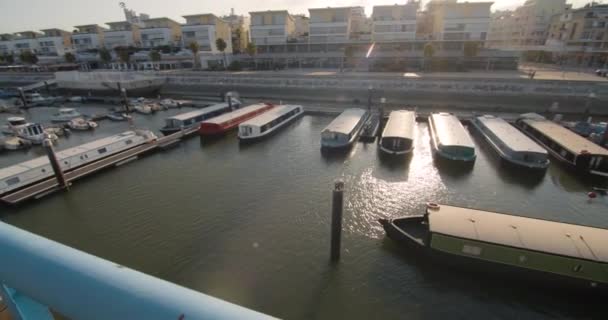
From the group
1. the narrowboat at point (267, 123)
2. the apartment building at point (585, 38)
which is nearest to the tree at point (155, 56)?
the narrowboat at point (267, 123)

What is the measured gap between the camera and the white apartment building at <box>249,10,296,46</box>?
92125 millimetres

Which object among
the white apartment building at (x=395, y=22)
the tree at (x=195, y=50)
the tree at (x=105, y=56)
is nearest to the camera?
the white apartment building at (x=395, y=22)

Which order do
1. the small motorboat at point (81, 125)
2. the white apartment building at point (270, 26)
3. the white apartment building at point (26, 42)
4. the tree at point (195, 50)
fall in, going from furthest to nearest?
1. the white apartment building at point (26, 42)
2. the tree at point (195, 50)
3. the white apartment building at point (270, 26)
4. the small motorboat at point (81, 125)

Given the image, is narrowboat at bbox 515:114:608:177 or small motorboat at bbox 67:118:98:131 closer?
narrowboat at bbox 515:114:608:177

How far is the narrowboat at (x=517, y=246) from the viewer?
13.7 m

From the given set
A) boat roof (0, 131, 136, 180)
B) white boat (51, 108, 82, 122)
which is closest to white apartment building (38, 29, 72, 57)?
white boat (51, 108, 82, 122)

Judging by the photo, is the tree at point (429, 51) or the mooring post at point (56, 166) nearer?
the mooring post at point (56, 166)

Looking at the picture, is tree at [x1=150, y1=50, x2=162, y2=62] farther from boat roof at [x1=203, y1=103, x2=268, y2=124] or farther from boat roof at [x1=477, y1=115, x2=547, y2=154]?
boat roof at [x1=477, y1=115, x2=547, y2=154]

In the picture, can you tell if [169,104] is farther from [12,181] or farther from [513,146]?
[513,146]

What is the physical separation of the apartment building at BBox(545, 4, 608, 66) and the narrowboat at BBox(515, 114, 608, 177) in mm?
70643

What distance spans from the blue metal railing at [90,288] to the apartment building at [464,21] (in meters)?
93.5

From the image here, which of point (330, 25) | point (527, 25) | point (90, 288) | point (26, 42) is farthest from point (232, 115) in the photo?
point (26, 42)

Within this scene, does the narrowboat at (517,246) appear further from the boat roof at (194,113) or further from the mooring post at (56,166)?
the boat roof at (194,113)

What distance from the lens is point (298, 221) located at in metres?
20.3
